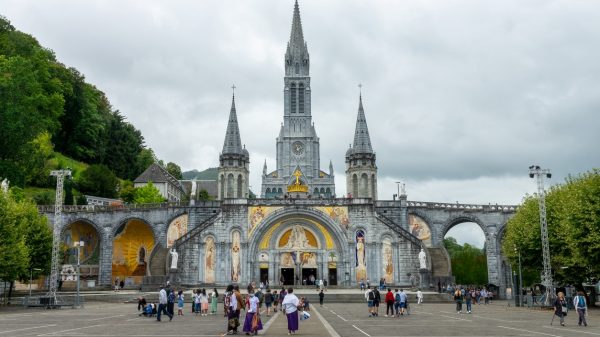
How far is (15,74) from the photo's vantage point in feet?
152

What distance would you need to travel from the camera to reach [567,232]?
30375mm

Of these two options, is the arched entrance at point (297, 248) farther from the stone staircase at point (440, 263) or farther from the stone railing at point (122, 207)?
the stone staircase at point (440, 263)

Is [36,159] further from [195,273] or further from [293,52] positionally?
[293,52]

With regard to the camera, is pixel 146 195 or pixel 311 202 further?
pixel 146 195

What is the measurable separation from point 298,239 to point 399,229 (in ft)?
29.2

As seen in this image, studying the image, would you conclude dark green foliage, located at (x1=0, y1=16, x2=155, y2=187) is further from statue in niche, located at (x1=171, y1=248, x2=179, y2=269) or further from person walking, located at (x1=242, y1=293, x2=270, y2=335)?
person walking, located at (x1=242, y1=293, x2=270, y2=335)

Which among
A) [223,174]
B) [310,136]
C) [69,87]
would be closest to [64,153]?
[69,87]

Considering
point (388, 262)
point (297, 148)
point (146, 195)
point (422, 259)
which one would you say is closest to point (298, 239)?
point (388, 262)

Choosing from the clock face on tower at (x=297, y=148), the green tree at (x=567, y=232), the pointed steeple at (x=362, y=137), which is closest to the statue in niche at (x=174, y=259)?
the green tree at (x=567, y=232)

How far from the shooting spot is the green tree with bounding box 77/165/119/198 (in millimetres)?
68625

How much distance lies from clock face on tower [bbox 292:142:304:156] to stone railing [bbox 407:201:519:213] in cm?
5050

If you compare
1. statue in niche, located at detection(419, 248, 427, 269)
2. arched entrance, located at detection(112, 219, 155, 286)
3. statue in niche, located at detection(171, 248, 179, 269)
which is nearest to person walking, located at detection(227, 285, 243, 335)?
statue in niche, located at detection(171, 248, 179, 269)

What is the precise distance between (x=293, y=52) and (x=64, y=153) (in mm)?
46407

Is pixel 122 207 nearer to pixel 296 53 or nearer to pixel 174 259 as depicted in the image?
pixel 174 259
